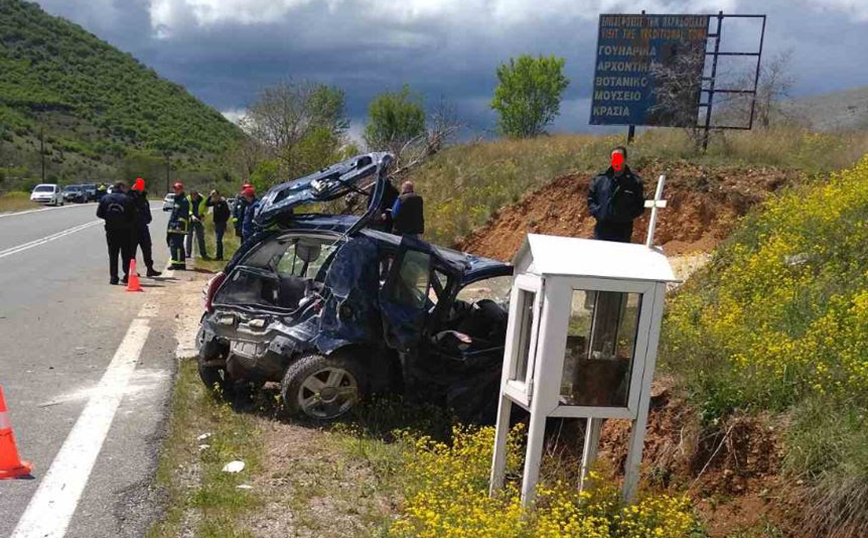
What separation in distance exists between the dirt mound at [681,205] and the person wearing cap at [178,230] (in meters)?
6.70

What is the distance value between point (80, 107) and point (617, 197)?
102 metres

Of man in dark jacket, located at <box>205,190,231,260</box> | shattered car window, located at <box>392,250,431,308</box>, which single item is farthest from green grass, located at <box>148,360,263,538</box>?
man in dark jacket, located at <box>205,190,231,260</box>

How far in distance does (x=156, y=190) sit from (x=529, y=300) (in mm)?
85810

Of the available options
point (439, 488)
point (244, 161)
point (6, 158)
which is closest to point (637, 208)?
point (439, 488)

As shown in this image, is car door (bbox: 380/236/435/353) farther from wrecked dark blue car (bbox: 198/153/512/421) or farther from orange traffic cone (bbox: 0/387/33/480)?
orange traffic cone (bbox: 0/387/33/480)

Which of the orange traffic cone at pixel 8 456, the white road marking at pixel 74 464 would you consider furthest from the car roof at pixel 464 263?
the orange traffic cone at pixel 8 456

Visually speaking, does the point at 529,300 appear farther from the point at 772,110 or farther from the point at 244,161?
the point at 244,161

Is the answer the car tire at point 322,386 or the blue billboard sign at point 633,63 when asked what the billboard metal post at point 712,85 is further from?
the car tire at point 322,386

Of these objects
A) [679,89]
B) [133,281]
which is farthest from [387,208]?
[679,89]

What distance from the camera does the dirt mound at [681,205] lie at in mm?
11844

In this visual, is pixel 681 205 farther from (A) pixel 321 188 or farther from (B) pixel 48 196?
(B) pixel 48 196

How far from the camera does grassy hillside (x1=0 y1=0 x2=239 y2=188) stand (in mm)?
77375

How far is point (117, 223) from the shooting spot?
12.3 m

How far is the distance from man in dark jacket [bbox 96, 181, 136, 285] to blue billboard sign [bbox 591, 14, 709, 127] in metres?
10.7
